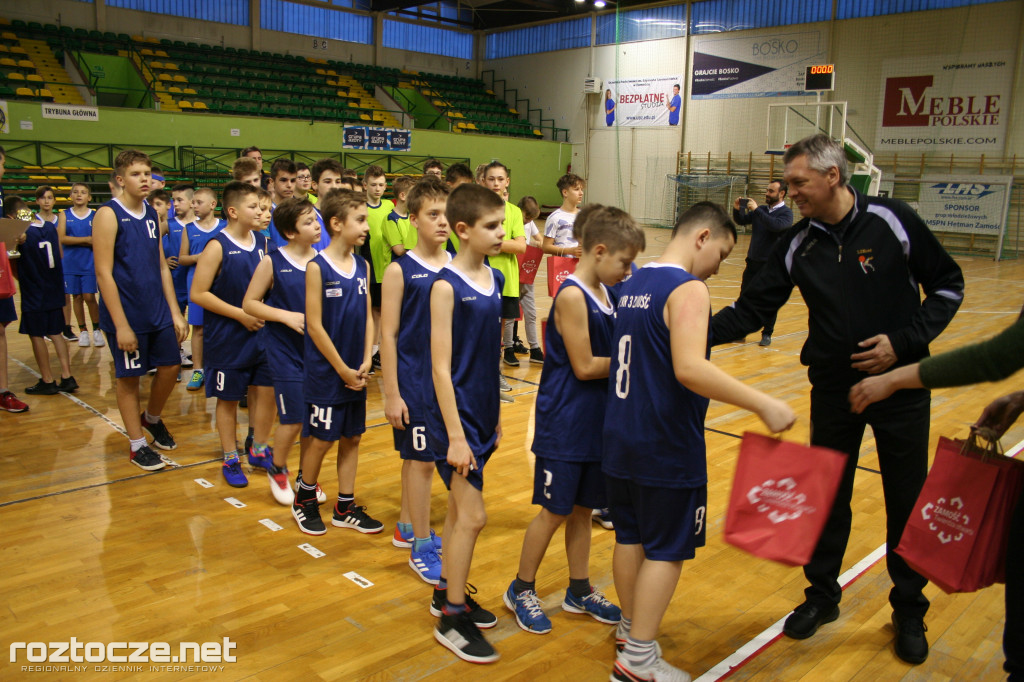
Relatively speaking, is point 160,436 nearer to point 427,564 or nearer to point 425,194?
point 427,564

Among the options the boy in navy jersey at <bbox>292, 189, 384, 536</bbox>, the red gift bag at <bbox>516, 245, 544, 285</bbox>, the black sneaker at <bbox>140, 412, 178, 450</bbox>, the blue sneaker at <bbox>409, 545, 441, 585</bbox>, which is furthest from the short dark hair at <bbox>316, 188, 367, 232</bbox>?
the red gift bag at <bbox>516, 245, 544, 285</bbox>

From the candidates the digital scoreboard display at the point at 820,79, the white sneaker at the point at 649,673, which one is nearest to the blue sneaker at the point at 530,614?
the white sneaker at the point at 649,673

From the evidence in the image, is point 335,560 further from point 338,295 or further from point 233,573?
point 338,295

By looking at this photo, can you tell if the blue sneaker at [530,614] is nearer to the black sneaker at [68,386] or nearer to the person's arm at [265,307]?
the person's arm at [265,307]

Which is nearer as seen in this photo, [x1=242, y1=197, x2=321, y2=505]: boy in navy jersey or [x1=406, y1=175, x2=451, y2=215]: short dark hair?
[x1=406, y1=175, x2=451, y2=215]: short dark hair

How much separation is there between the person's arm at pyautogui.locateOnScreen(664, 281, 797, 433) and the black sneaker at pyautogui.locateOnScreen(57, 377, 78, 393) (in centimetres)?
553

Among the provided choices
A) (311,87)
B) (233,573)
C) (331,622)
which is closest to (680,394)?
(331,622)

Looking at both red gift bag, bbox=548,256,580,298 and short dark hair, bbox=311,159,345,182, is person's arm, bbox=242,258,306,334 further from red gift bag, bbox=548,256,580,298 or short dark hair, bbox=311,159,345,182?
short dark hair, bbox=311,159,345,182

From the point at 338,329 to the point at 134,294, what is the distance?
1529mm

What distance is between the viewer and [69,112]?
1603 centimetres

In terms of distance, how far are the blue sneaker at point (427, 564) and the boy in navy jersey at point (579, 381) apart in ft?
1.79

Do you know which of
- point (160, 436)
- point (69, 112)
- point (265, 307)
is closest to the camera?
point (265, 307)

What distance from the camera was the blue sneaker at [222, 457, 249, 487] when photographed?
13.6 ft

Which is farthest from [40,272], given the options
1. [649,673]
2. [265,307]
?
[649,673]
